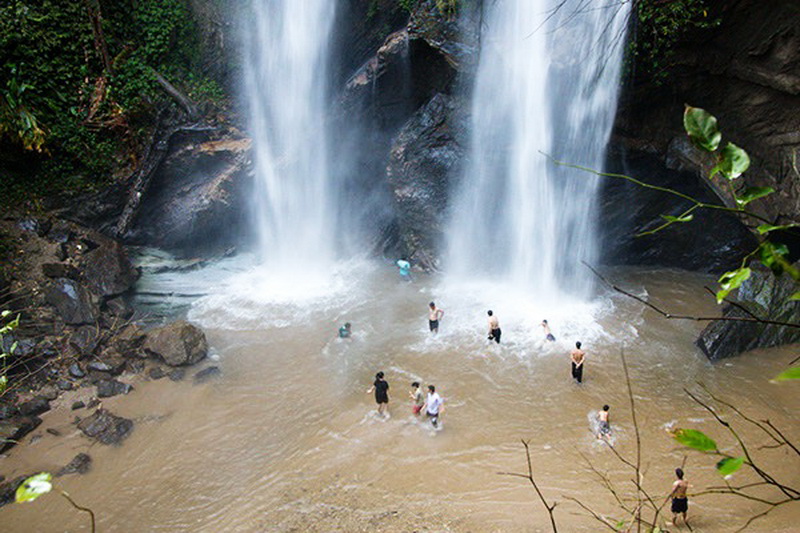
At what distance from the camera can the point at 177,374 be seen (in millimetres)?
10766

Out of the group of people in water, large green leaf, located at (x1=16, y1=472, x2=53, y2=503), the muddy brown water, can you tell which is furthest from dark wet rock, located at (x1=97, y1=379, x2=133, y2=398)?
large green leaf, located at (x1=16, y1=472, x2=53, y2=503)

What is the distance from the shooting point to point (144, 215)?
1509cm

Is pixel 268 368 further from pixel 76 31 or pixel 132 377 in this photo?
pixel 76 31

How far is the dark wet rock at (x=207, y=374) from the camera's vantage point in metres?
10.6

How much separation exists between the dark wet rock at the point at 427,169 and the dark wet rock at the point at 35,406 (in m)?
10.5

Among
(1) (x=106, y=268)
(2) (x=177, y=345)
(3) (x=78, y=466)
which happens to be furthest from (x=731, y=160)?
(1) (x=106, y=268)

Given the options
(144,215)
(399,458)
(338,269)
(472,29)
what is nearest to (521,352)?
(399,458)

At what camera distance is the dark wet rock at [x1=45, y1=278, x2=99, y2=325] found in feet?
38.2

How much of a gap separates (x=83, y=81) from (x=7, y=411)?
9273mm

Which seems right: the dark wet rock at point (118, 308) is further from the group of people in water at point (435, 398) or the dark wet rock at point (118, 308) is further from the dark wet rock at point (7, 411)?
the group of people in water at point (435, 398)

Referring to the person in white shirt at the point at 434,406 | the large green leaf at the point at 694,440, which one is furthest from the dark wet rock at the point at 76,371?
the large green leaf at the point at 694,440

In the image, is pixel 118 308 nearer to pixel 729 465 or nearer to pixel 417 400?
pixel 417 400

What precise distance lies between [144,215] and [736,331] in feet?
54.1

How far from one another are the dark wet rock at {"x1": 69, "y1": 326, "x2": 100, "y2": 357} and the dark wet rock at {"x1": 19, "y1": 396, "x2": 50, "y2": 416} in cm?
143
